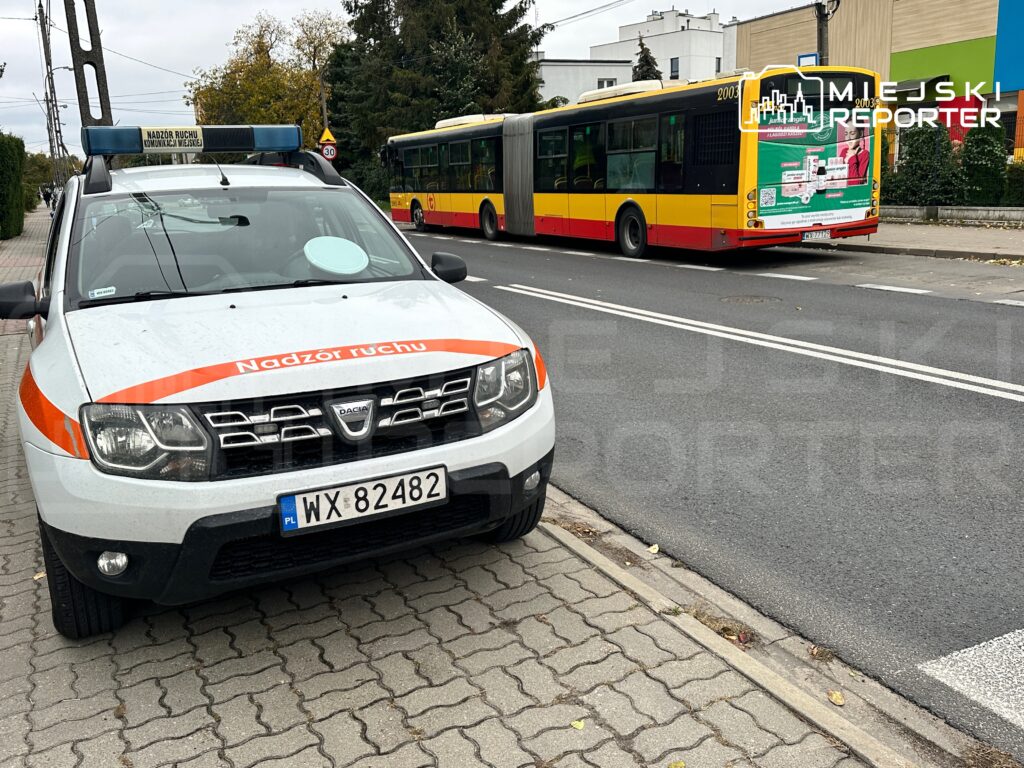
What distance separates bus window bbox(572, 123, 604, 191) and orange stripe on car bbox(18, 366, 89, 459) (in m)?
15.5

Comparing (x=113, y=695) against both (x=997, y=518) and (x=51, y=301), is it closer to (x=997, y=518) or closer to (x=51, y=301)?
(x=51, y=301)

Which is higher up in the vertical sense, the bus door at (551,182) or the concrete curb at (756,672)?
the bus door at (551,182)

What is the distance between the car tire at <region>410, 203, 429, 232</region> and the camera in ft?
89.7

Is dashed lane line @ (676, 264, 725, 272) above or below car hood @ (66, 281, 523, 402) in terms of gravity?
below

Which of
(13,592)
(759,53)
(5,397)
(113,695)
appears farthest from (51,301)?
(759,53)

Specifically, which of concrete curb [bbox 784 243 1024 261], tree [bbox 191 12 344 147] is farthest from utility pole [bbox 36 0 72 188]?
concrete curb [bbox 784 243 1024 261]

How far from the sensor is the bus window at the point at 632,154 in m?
16.5

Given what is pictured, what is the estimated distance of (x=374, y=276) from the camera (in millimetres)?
4500

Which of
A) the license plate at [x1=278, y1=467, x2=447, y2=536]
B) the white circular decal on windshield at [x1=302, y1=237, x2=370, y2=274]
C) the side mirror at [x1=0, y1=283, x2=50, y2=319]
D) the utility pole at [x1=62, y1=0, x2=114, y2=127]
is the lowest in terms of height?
the license plate at [x1=278, y1=467, x2=447, y2=536]

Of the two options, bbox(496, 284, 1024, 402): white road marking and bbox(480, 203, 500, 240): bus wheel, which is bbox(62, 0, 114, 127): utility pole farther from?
bbox(496, 284, 1024, 402): white road marking

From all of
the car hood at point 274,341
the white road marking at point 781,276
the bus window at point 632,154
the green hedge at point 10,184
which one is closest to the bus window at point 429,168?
the bus window at point 632,154

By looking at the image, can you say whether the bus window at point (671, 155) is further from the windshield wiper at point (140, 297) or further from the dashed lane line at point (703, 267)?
the windshield wiper at point (140, 297)

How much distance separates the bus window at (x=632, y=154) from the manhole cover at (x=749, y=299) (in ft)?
17.1

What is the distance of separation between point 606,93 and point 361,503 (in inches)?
641
